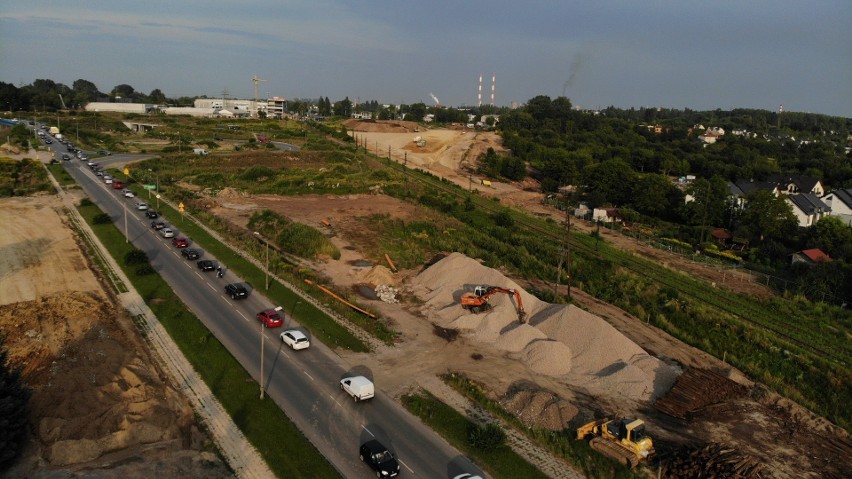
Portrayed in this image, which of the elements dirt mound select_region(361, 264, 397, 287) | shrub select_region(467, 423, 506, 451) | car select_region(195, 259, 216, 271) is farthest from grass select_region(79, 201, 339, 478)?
dirt mound select_region(361, 264, 397, 287)

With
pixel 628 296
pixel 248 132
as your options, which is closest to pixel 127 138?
pixel 248 132

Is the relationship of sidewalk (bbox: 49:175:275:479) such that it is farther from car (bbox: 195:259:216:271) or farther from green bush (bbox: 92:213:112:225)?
green bush (bbox: 92:213:112:225)

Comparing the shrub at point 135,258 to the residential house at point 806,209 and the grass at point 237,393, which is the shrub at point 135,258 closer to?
the grass at point 237,393

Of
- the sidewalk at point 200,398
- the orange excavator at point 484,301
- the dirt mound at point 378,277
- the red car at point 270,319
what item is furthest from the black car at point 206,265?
the orange excavator at point 484,301

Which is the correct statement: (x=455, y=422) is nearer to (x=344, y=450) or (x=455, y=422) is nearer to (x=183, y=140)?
(x=344, y=450)

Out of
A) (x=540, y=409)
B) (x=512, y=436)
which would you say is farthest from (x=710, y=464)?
(x=512, y=436)
